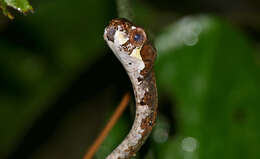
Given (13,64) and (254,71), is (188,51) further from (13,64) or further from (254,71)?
(13,64)

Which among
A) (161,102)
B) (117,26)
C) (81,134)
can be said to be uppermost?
(117,26)

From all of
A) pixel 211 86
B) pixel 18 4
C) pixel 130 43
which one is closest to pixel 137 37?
pixel 130 43

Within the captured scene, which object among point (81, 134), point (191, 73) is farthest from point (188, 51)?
point (81, 134)

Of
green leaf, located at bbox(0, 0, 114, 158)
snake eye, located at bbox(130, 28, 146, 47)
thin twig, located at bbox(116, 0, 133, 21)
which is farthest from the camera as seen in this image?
green leaf, located at bbox(0, 0, 114, 158)

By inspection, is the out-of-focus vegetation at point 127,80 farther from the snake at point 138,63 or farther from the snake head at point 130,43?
the snake head at point 130,43

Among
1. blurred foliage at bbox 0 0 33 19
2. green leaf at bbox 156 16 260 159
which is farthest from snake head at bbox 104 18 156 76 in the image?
green leaf at bbox 156 16 260 159

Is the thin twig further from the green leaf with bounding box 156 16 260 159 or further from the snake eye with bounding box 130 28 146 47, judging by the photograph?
the green leaf with bounding box 156 16 260 159

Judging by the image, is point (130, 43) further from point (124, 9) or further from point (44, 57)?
point (44, 57)
